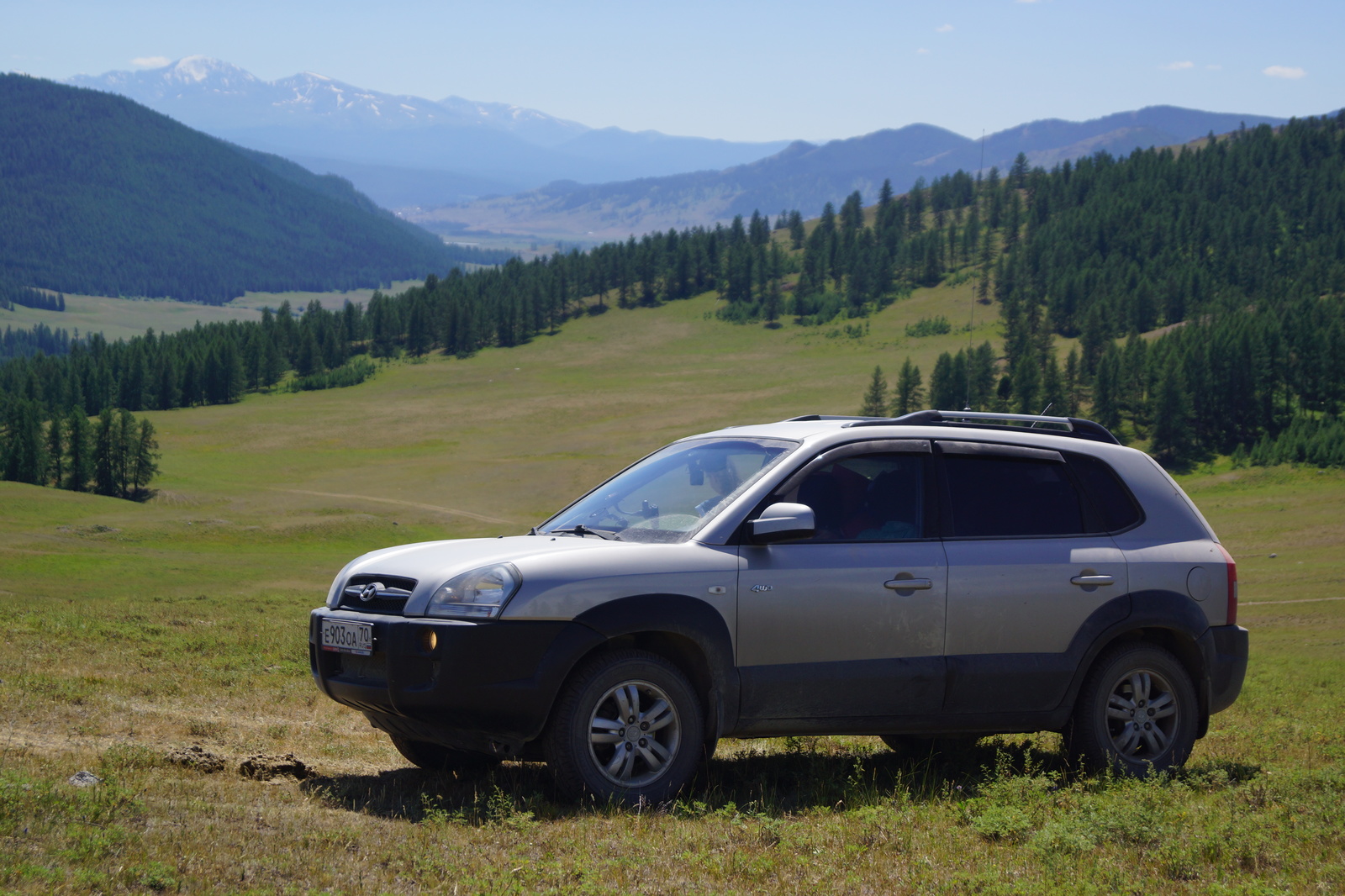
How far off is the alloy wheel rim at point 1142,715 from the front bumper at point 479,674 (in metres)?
3.73

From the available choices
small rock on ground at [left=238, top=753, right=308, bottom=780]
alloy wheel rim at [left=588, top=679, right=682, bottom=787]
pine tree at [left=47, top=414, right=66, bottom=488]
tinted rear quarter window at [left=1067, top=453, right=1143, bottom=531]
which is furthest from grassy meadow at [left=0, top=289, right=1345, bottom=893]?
pine tree at [left=47, top=414, right=66, bottom=488]

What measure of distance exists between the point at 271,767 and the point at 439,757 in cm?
103

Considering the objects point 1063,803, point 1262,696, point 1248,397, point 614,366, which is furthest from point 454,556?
point 614,366

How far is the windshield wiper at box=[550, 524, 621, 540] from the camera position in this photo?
21.9 ft

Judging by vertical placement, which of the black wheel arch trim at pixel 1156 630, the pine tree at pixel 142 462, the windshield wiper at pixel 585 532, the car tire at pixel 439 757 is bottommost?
the pine tree at pixel 142 462

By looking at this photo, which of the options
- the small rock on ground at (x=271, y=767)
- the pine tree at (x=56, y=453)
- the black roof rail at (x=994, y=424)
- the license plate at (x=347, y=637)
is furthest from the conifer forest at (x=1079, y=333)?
the black roof rail at (x=994, y=424)

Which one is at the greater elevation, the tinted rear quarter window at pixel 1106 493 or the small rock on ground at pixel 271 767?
the tinted rear quarter window at pixel 1106 493

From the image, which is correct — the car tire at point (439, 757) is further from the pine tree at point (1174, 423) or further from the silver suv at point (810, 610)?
the pine tree at point (1174, 423)

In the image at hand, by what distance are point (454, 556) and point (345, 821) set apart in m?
1.50

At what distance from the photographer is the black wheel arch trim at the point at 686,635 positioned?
19.5ft

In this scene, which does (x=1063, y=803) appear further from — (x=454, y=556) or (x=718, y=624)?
(x=454, y=556)

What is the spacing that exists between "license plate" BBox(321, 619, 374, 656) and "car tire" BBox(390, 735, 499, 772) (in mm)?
1145

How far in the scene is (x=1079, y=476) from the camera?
7.48 meters

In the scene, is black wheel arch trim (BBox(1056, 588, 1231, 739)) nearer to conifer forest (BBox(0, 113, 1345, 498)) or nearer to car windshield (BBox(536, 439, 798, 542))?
car windshield (BBox(536, 439, 798, 542))
